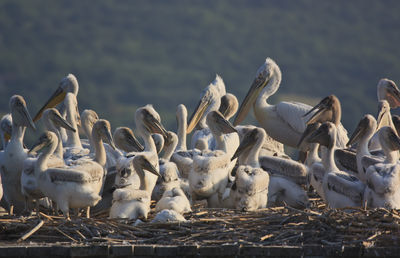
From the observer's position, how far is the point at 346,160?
33.7 ft

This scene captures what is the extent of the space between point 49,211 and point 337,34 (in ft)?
235

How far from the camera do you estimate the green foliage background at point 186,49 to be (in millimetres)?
62094

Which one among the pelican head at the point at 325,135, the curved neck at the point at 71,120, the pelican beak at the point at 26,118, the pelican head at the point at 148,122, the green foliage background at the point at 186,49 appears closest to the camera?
the pelican head at the point at 325,135

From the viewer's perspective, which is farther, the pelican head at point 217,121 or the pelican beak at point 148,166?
the pelican head at point 217,121

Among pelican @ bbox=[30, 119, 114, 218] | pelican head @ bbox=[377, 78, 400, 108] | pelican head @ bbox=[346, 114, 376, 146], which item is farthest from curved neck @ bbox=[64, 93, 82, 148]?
pelican head @ bbox=[377, 78, 400, 108]

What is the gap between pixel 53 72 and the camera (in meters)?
67.7

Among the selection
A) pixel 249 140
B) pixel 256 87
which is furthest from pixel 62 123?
pixel 256 87

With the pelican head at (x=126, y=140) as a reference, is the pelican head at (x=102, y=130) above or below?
above

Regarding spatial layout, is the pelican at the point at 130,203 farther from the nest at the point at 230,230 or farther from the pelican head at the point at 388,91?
the pelican head at the point at 388,91

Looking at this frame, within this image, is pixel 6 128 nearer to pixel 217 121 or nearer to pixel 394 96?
pixel 217 121

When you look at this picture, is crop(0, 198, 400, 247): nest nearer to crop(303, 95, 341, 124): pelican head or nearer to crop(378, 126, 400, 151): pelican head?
crop(378, 126, 400, 151): pelican head

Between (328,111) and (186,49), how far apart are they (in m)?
64.1

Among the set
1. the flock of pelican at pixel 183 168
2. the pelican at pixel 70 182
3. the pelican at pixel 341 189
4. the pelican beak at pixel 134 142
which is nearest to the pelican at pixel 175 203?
the flock of pelican at pixel 183 168

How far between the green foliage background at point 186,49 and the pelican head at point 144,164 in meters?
44.6
